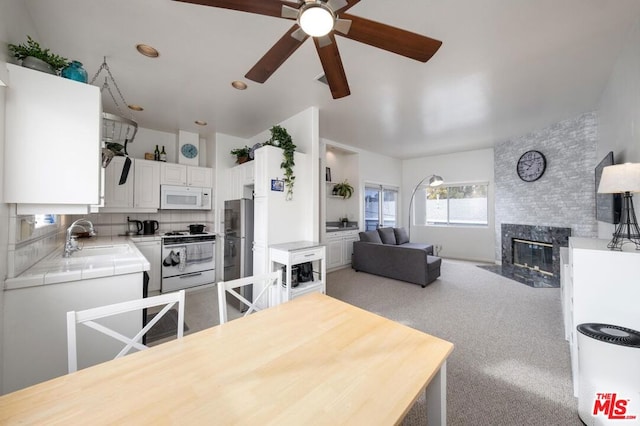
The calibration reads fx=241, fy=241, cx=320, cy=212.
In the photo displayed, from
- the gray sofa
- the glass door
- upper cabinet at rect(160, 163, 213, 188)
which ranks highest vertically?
upper cabinet at rect(160, 163, 213, 188)

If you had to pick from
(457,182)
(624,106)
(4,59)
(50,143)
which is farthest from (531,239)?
(4,59)

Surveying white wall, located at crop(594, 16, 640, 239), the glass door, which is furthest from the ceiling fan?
the glass door

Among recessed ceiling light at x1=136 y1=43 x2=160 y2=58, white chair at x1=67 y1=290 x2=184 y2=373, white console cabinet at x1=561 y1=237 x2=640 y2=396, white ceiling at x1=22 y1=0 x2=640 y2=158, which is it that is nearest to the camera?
white chair at x1=67 y1=290 x2=184 y2=373

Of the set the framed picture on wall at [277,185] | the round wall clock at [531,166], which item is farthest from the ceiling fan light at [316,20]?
the round wall clock at [531,166]

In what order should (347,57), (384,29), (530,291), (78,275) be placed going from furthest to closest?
(530,291) < (347,57) < (78,275) < (384,29)

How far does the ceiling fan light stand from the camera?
3.63 ft

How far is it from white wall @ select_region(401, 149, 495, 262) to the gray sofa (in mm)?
1505

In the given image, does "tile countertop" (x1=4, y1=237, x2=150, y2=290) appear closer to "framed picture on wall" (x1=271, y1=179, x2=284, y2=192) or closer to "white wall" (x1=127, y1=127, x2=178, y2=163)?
"framed picture on wall" (x1=271, y1=179, x2=284, y2=192)

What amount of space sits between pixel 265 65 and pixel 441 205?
626 cm

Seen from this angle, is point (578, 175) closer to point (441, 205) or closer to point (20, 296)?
point (441, 205)

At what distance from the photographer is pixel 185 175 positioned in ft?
13.4

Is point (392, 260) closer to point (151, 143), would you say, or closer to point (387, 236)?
point (387, 236)

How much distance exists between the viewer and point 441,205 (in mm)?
6582

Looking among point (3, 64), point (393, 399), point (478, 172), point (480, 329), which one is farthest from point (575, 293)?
point (478, 172)
